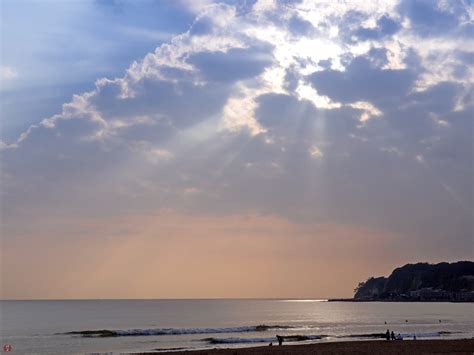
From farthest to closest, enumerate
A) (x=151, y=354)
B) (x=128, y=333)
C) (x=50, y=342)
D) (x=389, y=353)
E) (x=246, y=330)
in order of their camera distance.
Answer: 1. (x=246, y=330)
2. (x=128, y=333)
3. (x=50, y=342)
4. (x=151, y=354)
5. (x=389, y=353)

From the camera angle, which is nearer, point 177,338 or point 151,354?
point 151,354

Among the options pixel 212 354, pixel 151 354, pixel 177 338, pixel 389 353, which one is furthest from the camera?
pixel 177 338

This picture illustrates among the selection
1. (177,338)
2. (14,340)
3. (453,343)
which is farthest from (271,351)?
(14,340)

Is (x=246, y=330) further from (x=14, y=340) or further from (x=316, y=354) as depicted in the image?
(x=316, y=354)

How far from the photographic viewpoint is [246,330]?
4360 inches

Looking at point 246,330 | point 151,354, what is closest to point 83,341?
point 151,354

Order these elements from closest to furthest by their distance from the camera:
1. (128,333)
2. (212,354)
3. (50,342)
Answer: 1. (212,354)
2. (50,342)
3. (128,333)

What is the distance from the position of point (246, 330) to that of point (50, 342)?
125ft

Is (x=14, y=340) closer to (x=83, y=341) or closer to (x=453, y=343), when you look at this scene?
(x=83, y=341)

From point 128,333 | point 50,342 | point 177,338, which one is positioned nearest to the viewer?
point 50,342

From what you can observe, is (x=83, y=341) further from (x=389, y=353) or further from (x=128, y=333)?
(x=389, y=353)

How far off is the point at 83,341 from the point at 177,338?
14.2 m

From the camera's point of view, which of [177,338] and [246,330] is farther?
[246,330]

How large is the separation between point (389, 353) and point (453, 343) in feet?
48.7
